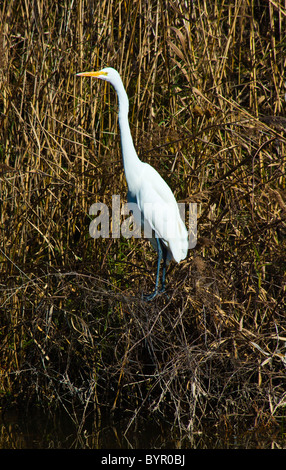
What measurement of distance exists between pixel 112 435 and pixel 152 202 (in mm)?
873

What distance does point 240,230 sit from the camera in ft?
7.99

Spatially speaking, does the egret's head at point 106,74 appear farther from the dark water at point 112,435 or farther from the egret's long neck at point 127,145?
the dark water at point 112,435

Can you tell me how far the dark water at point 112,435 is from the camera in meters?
2.04

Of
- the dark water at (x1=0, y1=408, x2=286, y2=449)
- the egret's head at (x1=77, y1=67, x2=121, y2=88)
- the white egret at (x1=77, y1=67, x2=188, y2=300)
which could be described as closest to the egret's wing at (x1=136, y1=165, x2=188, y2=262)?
the white egret at (x1=77, y1=67, x2=188, y2=300)

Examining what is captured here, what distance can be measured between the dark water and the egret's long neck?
90cm

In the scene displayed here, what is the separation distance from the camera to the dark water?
6.68ft

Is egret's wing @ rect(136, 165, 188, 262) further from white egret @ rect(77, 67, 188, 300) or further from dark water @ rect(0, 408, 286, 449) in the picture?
dark water @ rect(0, 408, 286, 449)

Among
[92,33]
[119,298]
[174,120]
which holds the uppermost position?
[92,33]

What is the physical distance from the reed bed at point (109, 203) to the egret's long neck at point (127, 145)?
4.4 inches

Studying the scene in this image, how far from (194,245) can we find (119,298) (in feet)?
1.43

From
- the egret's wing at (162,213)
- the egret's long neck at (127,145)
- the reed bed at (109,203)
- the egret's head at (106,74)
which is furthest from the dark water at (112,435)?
the egret's head at (106,74)

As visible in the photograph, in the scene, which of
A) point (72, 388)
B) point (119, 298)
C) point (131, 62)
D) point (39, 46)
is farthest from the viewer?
point (131, 62)
